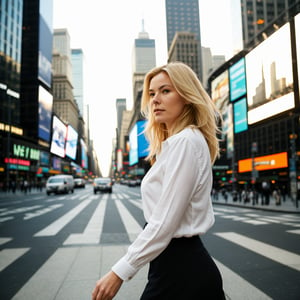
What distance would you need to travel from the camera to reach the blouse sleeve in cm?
123

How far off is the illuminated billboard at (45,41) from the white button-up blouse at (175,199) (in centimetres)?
7833

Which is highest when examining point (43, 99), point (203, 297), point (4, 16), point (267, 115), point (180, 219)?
point (4, 16)

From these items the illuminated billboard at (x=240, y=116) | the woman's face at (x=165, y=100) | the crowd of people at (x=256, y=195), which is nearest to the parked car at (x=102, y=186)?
the crowd of people at (x=256, y=195)

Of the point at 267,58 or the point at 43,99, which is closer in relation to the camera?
the point at 267,58

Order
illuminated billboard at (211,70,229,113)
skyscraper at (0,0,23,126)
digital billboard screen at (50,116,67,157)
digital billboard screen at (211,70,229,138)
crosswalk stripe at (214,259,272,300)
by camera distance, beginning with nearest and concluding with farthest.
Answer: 1. crosswalk stripe at (214,259,272,300)
2. digital billboard screen at (50,116,67,157)
3. skyscraper at (0,0,23,126)
4. digital billboard screen at (211,70,229,138)
5. illuminated billboard at (211,70,229,113)

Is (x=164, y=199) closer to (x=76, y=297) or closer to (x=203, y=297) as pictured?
(x=203, y=297)

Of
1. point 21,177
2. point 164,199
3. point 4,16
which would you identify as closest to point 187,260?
point 164,199

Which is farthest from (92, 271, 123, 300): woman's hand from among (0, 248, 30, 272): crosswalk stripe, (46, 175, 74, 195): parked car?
(46, 175, 74, 195): parked car

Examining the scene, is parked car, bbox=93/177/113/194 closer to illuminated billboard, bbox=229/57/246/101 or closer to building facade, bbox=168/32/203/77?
illuminated billboard, bbox=229/57/246/101

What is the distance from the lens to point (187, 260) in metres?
1.36

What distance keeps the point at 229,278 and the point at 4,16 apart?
6825cm

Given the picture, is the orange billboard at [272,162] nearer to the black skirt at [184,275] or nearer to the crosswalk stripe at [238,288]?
the crosswalk stripe at [238,288]

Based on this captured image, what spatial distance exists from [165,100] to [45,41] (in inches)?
3473

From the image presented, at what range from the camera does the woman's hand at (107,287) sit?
1.21m
